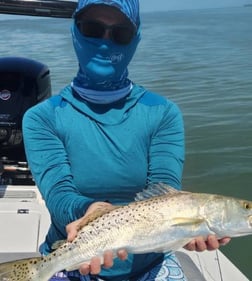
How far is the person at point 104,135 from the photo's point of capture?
7.95ft

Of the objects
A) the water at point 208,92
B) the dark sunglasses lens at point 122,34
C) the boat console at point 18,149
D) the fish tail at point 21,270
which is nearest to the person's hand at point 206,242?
the fish tail at point 21,270

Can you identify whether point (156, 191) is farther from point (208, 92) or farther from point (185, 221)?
point (208, 92)

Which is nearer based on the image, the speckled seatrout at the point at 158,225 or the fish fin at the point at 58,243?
the speckled seatrout at the point at 158,225

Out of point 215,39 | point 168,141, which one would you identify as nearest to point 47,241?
point 168,141

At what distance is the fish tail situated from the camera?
231 cm

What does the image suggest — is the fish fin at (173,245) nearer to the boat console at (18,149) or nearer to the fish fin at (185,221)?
the fish fin at (185,221)

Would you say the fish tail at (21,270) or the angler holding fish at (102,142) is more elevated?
the angler holding fish at (102,142)

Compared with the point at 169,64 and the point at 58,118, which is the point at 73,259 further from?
the point at 169,64

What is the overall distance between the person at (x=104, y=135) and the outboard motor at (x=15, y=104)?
2571 millimetres

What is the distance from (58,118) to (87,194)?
13.7 inches

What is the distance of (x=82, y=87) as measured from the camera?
8.28ft

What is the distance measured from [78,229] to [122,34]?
85cm

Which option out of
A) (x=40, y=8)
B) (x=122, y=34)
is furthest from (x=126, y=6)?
(x=40, y=8)

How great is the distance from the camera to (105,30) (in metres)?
2.44
